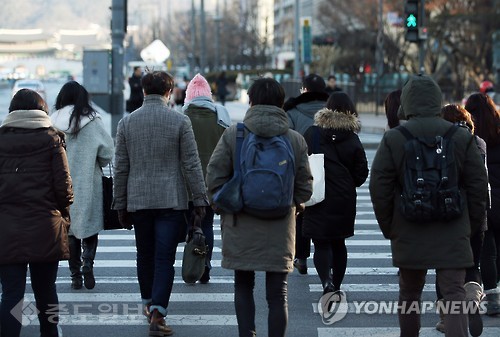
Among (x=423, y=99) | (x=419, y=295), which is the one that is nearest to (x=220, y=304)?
(x=419, y=295)

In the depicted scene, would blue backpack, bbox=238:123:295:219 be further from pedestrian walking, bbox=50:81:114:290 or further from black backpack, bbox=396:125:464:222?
pedestrian walking, bbox=50:81:114:290

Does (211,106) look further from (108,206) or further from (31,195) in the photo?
(31,195)

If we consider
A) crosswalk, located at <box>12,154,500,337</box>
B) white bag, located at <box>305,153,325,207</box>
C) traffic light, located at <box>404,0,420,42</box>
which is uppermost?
traffic light, located at <box>404,0,420,42</box>

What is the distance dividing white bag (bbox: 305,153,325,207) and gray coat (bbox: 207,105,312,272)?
1.88m

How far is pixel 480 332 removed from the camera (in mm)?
7027

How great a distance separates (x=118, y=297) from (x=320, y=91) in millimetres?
2532

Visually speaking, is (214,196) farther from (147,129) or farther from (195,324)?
(195,324)

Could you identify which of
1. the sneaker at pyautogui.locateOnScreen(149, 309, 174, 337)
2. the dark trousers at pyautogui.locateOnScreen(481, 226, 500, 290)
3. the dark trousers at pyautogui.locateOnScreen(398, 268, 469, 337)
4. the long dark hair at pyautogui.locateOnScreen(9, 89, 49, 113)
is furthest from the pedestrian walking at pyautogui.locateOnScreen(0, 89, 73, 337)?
the dark trousers at pyautogui.locateOnScreen(481, 226, 500, 290)

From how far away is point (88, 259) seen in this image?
29.8 feet

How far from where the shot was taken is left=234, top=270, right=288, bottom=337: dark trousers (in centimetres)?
625

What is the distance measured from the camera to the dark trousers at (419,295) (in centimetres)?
608

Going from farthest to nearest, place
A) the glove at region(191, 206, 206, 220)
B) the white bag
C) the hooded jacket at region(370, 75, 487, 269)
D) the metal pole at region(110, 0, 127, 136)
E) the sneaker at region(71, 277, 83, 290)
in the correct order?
the metal pole at region(110, 0, 127, 136) < the sneaker at region(71, 277, 83, 290) < the white bag < the glove at region(191, 206, 206, 220) < the hooded jacket at region(370, 75, 487, 269)

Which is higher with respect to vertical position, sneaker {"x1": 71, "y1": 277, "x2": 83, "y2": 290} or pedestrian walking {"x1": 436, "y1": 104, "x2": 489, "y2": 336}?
pedestrian walking {"x1": 436, "y1": 104, "x2": 489, "y2": 336}

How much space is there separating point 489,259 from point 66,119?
351 centimetres
